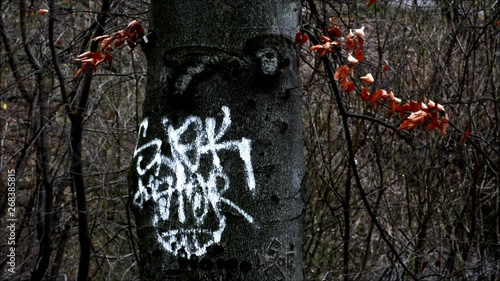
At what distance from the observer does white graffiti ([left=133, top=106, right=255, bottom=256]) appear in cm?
159

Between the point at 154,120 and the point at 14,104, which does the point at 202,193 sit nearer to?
the point at 154,120

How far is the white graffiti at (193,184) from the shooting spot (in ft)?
5.23

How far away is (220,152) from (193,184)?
0.32 feet

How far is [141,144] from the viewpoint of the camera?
1.74m

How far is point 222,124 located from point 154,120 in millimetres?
189

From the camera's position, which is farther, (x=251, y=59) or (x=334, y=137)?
(x=334, y=137)

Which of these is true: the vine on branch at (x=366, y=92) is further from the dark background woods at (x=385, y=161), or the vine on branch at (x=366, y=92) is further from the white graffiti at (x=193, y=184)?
the dark background woods at (x=385, y=161)

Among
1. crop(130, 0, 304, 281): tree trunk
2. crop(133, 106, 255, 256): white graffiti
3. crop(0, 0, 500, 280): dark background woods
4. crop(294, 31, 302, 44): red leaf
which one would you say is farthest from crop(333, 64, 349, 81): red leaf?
crop(0, 0, 500, 280): dark background woods

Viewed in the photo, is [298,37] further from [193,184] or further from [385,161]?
[385,161]

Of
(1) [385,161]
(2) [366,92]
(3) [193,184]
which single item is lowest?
(1) [385,161]

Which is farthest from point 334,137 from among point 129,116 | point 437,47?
point 129,116

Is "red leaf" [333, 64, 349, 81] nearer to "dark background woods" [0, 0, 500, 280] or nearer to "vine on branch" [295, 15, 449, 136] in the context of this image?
"vine on branch" [295, 15, 449, 136]

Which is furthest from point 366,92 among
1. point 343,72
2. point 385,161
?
point 385,161

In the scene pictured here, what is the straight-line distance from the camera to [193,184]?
5.30 feet
